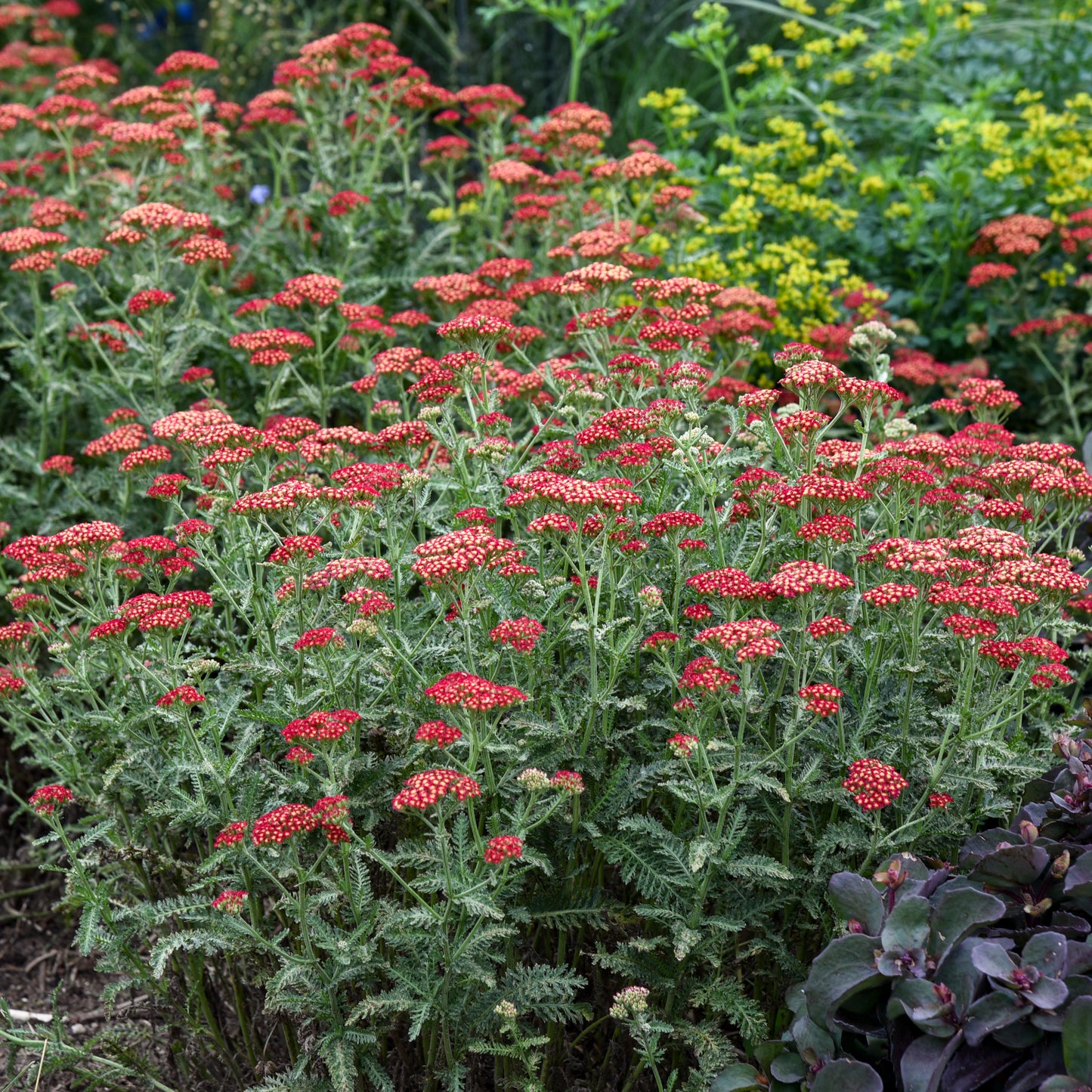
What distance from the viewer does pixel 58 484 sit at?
4.61 metres

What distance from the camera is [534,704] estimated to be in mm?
2752

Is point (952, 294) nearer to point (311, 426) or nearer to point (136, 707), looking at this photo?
point (311, 426)

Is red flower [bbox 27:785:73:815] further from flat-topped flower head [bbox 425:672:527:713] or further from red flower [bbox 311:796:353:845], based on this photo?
flat-topped flower head [bbox 425:672:527:713]

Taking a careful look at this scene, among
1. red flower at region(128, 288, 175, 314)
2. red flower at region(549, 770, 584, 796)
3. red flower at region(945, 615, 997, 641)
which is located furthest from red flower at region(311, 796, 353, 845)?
red flower at region(128, 288, 175, 314)

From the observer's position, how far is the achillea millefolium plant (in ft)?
8.02

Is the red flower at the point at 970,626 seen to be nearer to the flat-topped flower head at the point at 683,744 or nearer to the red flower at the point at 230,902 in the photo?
the flat-topped flower head at the point at 683,744

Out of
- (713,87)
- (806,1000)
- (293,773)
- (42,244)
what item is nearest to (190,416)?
(293,773)

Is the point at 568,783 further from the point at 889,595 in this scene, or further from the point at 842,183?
the point at 842,183

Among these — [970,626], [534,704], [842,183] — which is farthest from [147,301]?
[842,183]

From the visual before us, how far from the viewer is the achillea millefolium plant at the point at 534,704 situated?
2.44 metres

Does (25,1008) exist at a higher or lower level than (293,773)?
lower

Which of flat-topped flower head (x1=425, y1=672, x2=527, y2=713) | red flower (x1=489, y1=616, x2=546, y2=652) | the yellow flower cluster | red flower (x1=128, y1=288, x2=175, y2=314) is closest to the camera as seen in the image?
flat-topped flower head (x1=425, y1=672, x2=527, y2=713)

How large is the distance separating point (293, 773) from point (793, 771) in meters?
1.16

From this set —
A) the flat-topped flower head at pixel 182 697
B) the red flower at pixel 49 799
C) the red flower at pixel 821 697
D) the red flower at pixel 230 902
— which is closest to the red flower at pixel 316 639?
the flat-topped flower head at pixel 182 697
